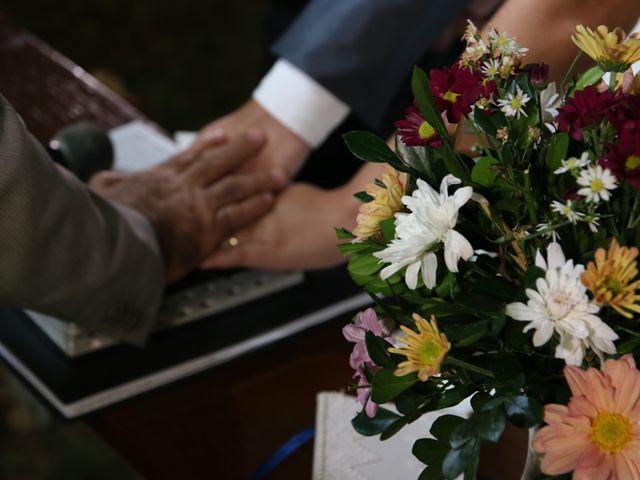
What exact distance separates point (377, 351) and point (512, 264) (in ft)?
0.27

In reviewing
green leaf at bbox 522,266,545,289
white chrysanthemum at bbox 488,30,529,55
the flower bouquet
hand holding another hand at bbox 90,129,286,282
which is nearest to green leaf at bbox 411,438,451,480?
the flower bouquet

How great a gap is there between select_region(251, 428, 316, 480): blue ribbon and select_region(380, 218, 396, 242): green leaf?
33 cm

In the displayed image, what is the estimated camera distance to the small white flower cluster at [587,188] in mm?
406

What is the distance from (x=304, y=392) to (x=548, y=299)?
1.51 feet

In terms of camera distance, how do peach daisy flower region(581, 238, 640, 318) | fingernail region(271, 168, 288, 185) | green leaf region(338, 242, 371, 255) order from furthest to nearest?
fingernail region(271, 168, 288, 185)
green leaf region(338, 242, 371, 255)
peach daisy flower region(581, 238, 640, 318)

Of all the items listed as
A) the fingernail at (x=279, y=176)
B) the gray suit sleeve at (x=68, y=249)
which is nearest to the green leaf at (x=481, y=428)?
the gray suit sleeve at (x=68, y=249)

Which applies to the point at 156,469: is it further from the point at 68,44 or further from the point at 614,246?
the point at 68,44

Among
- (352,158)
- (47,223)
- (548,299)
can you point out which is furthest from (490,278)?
(352,158)

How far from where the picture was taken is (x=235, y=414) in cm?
81

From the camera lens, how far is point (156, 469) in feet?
2.50

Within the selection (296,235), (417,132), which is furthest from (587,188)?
(296,235)

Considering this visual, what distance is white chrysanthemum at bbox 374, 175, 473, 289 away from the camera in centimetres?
43

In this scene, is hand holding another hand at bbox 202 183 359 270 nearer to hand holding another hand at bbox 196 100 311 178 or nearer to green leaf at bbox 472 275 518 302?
hand holding another hand at bbox 196 100 311 178

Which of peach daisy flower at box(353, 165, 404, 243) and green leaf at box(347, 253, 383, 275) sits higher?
peach daisy flower at box(353, 165, 404, 243)
